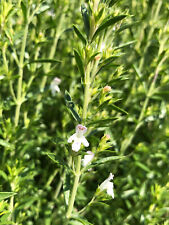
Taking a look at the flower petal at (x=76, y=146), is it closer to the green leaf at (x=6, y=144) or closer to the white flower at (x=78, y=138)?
the white flower at (x=78, y=138)

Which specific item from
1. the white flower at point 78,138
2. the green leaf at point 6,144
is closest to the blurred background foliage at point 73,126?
the green leaf at point 6,144

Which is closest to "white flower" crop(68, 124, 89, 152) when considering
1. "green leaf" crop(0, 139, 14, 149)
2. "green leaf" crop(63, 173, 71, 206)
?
"green leaf" crop(63, 173, 71, 206)

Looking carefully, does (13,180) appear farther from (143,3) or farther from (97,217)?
(143,3)

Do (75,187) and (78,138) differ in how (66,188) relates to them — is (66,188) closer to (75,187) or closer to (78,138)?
(75,187)

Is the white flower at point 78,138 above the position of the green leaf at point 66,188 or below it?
above

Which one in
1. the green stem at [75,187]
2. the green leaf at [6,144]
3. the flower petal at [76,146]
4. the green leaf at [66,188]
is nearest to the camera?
the flower petal at [76,146]

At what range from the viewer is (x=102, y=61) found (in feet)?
4.89

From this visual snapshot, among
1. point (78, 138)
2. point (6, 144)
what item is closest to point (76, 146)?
point (78, 138)

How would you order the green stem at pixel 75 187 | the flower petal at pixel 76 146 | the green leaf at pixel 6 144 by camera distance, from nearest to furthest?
the flower petal at pixel 76 146 < the green stem at pixel 75 187 < the green leaf at pixel 6 144

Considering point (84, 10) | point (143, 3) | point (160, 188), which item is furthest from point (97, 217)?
point (143, 3)

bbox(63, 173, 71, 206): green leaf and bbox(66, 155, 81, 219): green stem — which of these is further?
bbox(63, 173, 71, 206): green leaf

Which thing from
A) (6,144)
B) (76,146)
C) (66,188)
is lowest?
(66,188)

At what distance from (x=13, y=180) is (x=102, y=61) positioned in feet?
3.96

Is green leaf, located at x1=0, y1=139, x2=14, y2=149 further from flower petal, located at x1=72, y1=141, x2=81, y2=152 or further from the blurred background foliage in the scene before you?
flower petal, located at x1=72, y1=141, x2=81, y2=152
